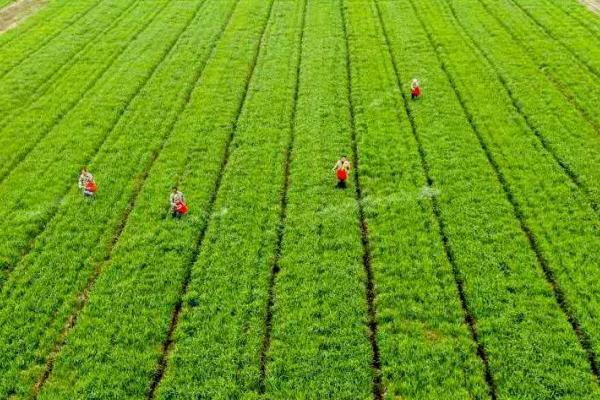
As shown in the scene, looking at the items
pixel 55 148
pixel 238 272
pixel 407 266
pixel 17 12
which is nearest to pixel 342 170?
pixel 407 266

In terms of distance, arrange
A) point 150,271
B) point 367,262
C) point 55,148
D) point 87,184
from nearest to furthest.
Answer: point 150,271
point 367,262
point 87,184
point 55,148

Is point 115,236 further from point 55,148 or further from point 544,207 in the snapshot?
point 544,207

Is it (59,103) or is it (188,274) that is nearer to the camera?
(188,274)

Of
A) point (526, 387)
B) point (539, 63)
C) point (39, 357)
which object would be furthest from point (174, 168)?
A: point (539, 63)

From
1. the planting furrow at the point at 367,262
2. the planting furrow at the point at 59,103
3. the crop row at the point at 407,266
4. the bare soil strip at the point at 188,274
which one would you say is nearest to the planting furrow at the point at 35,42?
the planting furrow at the point at 59,103

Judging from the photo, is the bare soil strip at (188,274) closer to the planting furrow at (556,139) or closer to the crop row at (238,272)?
the crop row at (238,272)
